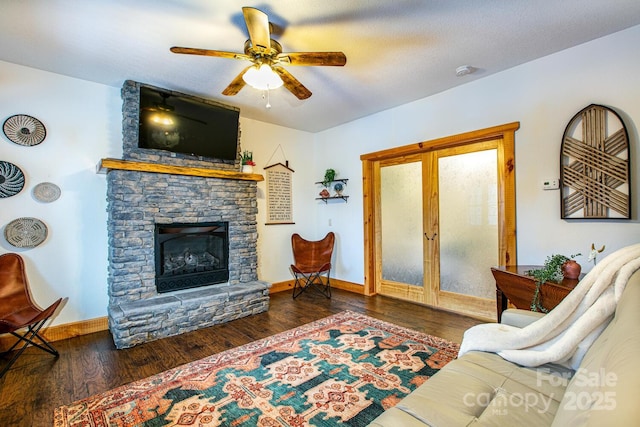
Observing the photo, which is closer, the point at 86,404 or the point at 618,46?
the point at 86,404

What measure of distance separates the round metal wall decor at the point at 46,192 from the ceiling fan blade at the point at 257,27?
2.55 metres

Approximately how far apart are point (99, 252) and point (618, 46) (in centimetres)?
525

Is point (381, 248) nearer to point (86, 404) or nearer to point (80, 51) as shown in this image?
point (86, 404)

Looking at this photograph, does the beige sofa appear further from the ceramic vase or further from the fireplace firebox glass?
the fireplace firebox glass

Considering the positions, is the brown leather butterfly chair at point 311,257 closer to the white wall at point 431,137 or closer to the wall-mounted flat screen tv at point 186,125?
the wall-mounted flat screen tv at point 186,125

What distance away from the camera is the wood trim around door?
3016 mm

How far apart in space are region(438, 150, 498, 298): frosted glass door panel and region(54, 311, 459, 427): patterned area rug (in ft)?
3.45

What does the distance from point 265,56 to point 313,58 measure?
0.38m

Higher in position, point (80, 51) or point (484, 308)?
point (80, 51)

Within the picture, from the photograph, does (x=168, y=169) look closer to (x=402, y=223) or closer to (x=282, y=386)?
(x=282, y=386)

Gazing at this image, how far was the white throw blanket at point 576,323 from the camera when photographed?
1.31 m

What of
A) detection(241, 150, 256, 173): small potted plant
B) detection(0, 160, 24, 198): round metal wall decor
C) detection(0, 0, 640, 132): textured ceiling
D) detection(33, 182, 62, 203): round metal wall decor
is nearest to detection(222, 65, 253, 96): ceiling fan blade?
detection(0, 0, 640, 132): textured ceiling

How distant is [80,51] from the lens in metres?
2.56

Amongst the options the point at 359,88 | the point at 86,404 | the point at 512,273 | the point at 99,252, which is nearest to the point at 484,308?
the point at 512,273
